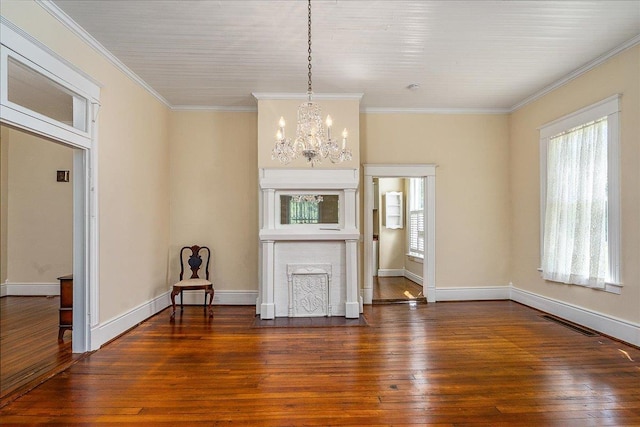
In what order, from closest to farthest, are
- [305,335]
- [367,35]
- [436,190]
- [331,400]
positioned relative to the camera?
1. [331,400]
2. [367,35]
3. [305,335]
4. [436,190]

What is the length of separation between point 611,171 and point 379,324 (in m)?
3.18

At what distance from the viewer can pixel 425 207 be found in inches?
229

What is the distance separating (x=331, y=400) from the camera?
2.61m

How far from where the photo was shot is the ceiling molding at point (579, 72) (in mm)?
3715

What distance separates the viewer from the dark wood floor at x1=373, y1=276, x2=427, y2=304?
19.1ft

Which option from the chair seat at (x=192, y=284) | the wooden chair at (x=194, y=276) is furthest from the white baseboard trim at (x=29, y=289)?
the chair seat at (x=192, y=284)

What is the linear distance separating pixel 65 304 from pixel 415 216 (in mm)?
6203

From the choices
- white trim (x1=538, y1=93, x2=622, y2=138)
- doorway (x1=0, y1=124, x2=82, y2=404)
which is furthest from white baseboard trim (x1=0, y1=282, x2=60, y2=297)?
white trim (x1=538, y1=93, x2=622, y2=138)

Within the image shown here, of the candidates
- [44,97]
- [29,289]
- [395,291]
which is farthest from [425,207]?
[29,289]

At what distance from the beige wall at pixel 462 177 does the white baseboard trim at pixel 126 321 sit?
396 centimetres

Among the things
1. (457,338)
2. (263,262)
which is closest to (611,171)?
(457,338)

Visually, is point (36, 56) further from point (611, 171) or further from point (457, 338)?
point (611, 171)

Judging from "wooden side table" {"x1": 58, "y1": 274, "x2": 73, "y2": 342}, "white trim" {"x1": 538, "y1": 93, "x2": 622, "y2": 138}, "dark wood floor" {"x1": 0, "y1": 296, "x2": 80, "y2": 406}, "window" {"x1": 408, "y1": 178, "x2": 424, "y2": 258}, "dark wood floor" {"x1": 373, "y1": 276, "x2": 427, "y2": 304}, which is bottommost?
"dark wood floor" {"x1": 373, "y1": 276, "x2": 427, "y2": 304}

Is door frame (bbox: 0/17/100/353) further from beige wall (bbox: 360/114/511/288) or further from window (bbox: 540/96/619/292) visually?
window (bbox: 540/96/619/292)
